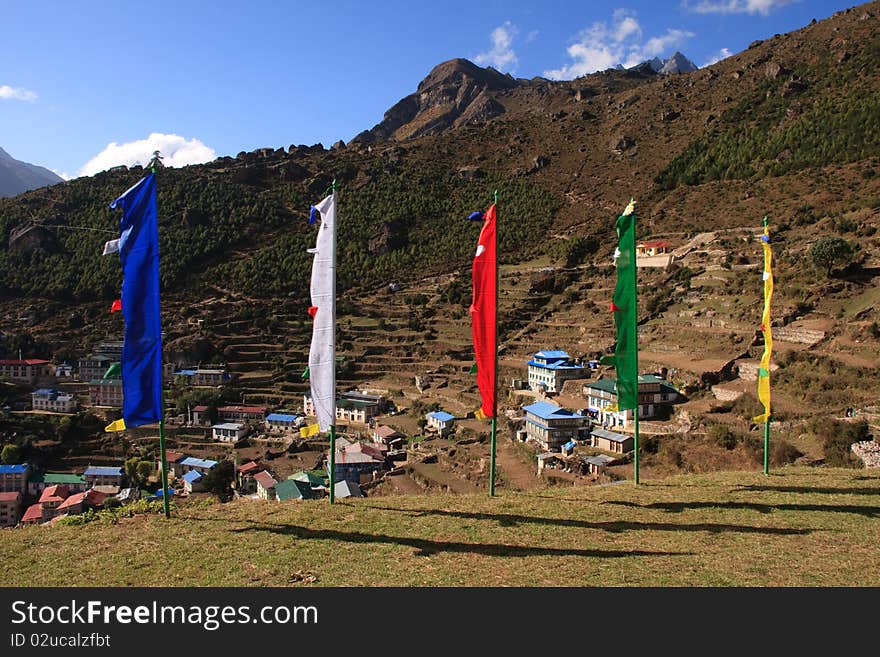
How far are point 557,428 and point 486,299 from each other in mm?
18812

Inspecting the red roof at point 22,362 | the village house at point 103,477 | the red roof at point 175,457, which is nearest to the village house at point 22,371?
the red roof at point 22,362

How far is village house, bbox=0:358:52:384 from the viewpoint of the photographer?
48625mm

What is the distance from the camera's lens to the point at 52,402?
42656mm

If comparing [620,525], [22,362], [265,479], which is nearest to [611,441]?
[265,479]

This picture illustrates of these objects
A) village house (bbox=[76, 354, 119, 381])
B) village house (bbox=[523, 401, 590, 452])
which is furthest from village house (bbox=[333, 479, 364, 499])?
village house (bbox=[76, 354, 119, 381])

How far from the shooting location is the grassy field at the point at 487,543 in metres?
5.98

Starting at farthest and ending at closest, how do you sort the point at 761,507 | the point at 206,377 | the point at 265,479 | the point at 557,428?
the point at 206,377 < the point at 265,479 < the point at 557,428 < the point at 761,507

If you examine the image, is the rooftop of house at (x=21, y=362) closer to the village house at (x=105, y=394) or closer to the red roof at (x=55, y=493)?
the village house at (x=105, y=394)

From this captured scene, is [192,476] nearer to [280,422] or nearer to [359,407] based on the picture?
[280,422]

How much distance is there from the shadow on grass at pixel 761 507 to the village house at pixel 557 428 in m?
17.1

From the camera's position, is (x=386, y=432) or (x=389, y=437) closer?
(x=389, y=437)

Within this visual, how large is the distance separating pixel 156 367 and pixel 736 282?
3869 cm

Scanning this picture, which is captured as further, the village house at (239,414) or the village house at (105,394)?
the village house at (105,394)

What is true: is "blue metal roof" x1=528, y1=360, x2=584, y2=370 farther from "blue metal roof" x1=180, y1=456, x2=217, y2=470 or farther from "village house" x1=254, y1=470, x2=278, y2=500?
"blue metal roof" x1=180, y1=456, x2=217, y2=470
